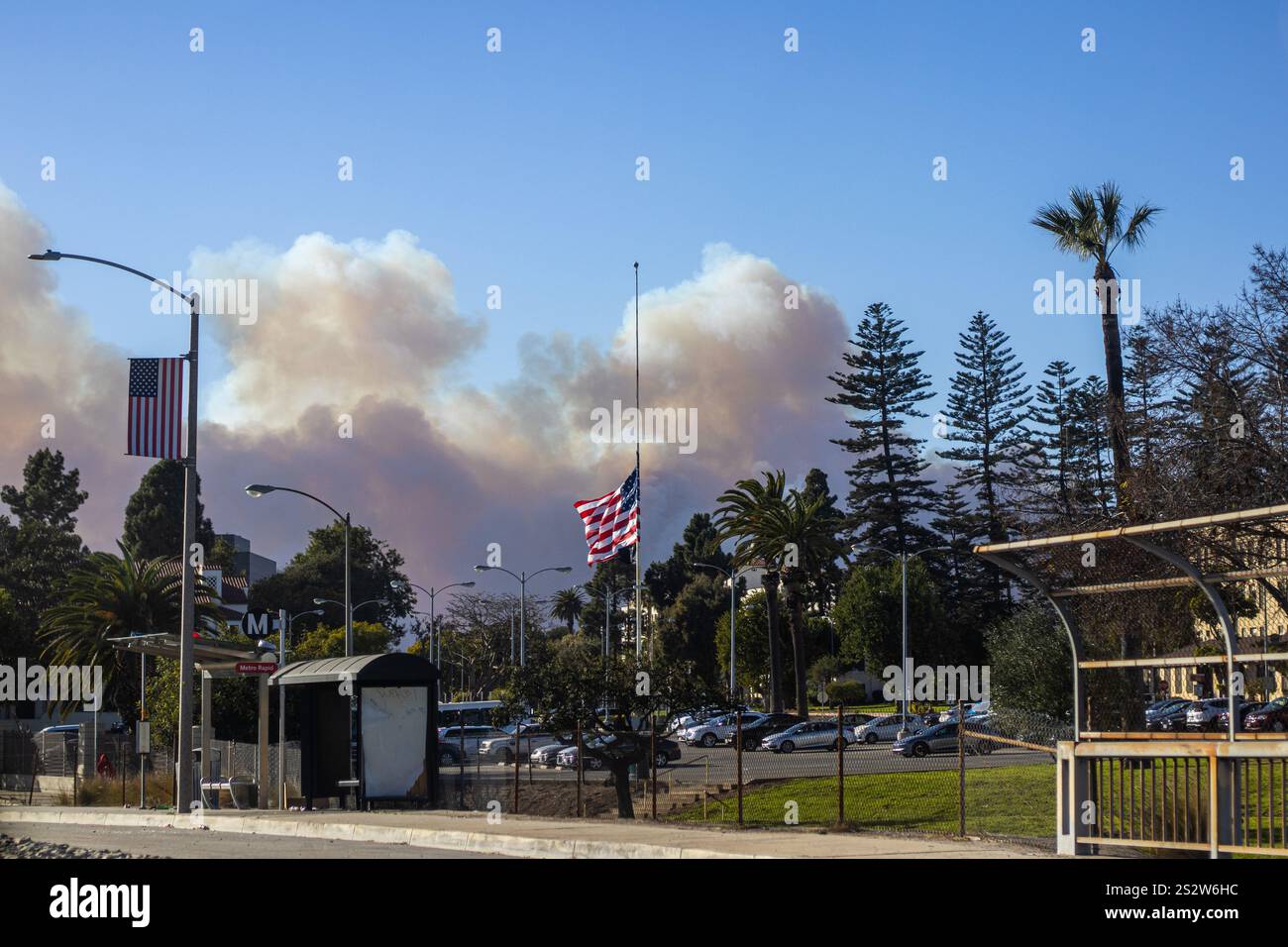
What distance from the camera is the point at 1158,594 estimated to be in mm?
29844

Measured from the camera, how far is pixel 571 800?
32.6m

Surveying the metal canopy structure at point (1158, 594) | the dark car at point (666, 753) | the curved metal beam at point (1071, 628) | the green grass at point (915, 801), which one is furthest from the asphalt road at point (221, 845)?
the dark car at point (666, 753)

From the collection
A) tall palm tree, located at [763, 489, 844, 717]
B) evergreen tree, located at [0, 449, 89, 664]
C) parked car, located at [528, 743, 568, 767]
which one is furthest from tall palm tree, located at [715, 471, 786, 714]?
evergreen tree, located at [0, 449, 89, 664]

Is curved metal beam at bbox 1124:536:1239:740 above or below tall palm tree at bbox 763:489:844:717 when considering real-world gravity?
below

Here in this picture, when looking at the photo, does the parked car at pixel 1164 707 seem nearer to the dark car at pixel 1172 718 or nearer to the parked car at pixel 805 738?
the dark car at pixel 1172 718

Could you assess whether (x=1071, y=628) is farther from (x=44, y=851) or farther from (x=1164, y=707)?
(x=1164, y=707)

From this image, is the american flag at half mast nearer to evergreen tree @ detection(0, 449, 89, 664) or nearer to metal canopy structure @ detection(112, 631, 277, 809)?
metal canopy structure @ detection(112, 631, 277, 809)

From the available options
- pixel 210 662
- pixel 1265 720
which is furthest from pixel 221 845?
pixel 1265 720

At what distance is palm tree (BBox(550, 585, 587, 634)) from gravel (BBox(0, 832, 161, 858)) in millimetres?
129485

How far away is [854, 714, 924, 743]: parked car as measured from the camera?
199ft

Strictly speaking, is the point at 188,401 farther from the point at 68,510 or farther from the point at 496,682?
the point at 68,510

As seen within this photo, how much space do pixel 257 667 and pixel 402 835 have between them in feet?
28.1
